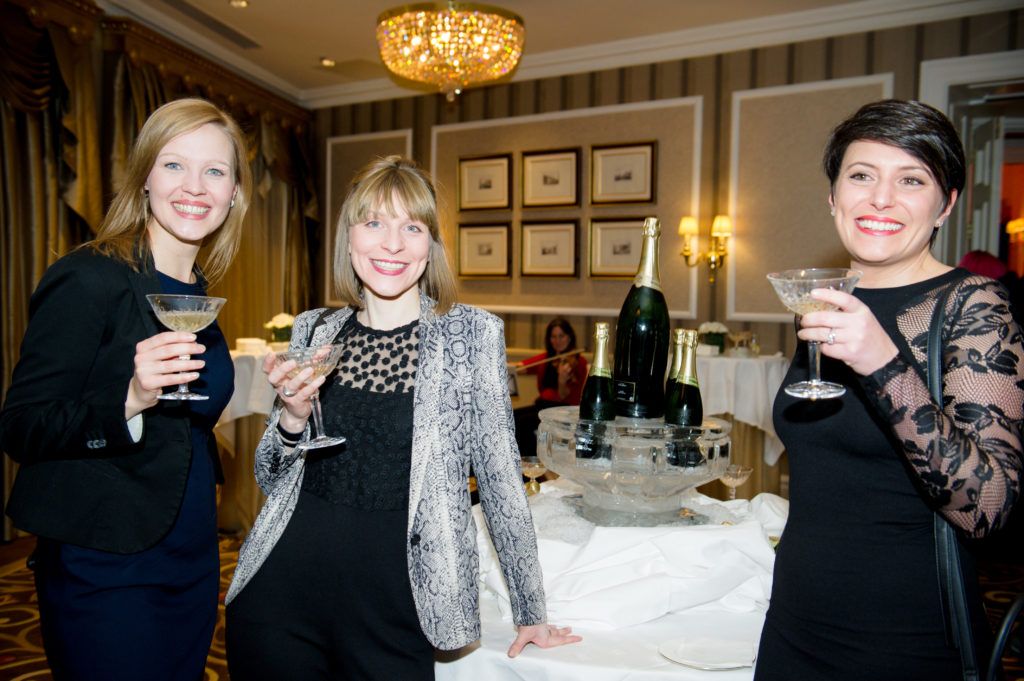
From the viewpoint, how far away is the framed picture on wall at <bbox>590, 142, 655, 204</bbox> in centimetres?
674

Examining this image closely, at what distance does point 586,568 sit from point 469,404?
1.58 ft

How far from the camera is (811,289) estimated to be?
106cm

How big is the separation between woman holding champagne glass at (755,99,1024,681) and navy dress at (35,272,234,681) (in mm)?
1214

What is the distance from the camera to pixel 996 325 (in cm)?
101

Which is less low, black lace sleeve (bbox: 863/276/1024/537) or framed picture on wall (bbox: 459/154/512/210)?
framed picture on wall (bbox: 459/154/512/210)

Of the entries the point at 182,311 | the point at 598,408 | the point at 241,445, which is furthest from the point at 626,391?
the point at 241,445

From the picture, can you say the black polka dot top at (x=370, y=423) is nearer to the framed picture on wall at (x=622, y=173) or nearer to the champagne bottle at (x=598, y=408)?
the champagne bottle at (x=598, y=408)

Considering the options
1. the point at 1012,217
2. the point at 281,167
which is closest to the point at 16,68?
the point at 281,167

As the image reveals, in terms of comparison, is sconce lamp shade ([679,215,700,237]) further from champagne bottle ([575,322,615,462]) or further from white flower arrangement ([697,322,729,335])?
champagne bottle ([575,322,615,462])

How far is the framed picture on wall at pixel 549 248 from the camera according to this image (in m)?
7.13

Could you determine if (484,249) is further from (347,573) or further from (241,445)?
(347,573)

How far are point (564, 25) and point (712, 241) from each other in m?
2.48

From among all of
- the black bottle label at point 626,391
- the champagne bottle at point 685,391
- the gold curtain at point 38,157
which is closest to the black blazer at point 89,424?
the black bottle label at point 626,391

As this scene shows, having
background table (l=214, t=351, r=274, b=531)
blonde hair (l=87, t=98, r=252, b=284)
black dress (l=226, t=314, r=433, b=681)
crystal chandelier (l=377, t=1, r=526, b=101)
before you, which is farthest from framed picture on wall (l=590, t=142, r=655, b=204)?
black dress (l=226, t=314, r=433, b=681)
